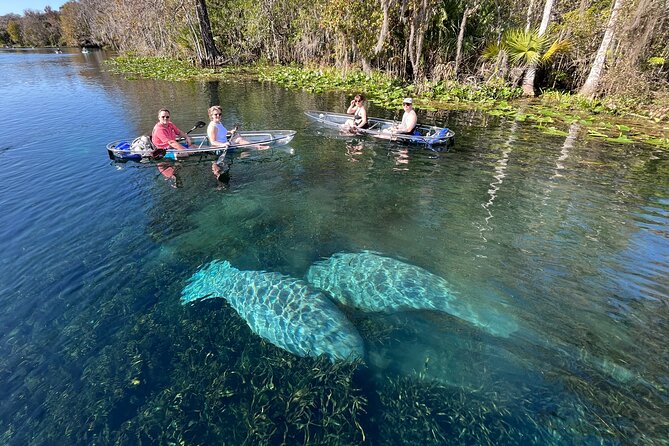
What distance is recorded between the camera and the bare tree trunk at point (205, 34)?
91.5 ft

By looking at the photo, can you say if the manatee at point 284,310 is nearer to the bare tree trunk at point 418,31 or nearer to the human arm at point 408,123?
the human arm at point 408,123

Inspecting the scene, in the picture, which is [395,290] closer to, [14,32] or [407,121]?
[407,121]

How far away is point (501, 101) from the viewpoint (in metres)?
17.2

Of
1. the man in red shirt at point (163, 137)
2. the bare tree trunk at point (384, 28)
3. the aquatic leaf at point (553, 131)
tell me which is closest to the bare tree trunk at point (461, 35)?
the bare tree trunk at point (384, 28)

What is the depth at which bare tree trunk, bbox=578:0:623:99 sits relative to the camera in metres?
15.2

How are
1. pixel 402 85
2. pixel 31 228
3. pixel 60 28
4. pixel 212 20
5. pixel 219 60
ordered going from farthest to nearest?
1. pixel 60 28
2. pixel 212 20
3. pixel 219 60
4. pixel 402 85
5. pixel 31 228

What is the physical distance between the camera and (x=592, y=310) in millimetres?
4965

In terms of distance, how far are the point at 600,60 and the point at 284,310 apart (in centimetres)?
1913

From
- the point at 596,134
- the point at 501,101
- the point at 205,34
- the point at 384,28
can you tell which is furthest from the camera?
the point at 205,34

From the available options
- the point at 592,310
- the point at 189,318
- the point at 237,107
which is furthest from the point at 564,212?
the point at 237,107

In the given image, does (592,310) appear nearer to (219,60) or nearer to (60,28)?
(219,60)

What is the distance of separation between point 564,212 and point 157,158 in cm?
1017

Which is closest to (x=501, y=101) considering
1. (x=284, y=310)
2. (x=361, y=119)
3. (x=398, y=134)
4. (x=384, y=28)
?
(x=384, y=28)

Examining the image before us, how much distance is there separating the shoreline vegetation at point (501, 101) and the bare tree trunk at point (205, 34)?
4.10 meters
